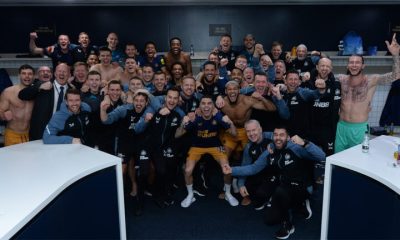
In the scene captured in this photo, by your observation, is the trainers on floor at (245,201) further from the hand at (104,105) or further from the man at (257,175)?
the hand at (104,105)

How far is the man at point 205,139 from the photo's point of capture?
381 centimetres

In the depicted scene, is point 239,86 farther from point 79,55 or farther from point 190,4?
point 190,4

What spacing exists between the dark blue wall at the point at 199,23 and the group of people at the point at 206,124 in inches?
127

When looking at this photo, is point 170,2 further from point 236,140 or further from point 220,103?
point 236,140

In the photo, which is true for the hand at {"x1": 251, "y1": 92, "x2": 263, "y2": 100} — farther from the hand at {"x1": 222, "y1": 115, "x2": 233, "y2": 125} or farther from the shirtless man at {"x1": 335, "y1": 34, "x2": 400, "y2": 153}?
the shirtless man at {"x1": 335, "y1": 34, "x2": 400, "y2": 153}

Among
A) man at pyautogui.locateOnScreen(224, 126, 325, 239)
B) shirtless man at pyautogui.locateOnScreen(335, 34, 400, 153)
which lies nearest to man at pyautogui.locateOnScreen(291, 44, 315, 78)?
shirtless man at pyautogui.locateOnScreen(335, 34, 400, 153)

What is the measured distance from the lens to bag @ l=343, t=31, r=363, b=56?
6.87 m

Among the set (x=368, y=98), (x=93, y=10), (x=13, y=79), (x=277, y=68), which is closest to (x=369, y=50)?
(x=277, y=68)

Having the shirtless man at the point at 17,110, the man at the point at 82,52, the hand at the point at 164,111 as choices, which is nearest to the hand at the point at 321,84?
the hand at the point at 164,111

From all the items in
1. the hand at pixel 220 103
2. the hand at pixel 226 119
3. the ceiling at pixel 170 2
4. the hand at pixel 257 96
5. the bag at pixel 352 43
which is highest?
the ceiling at pixel 170 2

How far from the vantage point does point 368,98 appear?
368 centimetres

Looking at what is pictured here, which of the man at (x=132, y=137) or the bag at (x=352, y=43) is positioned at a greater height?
the bag at (x=352, y=43)

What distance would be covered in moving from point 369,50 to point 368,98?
3.87m

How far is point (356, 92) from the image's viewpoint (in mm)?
3709
